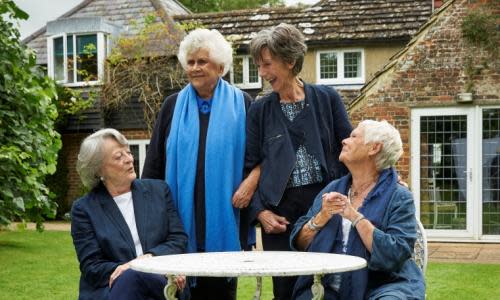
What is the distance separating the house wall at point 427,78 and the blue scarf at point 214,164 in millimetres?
9655

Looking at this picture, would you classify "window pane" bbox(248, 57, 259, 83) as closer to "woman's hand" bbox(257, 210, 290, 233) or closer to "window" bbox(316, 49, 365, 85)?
"window" bbox(316, 49, 365, 85)

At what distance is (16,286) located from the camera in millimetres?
8602

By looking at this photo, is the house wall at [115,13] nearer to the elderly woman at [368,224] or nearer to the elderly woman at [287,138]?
the elderly woman at [287,138]

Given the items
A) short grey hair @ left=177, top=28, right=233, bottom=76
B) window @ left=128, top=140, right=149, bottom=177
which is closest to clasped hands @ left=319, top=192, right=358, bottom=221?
short grey hair @ left=177, top=28, right=233, bottom=76

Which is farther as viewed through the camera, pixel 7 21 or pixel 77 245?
pixel 7 21

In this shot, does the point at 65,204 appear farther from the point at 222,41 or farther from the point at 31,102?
the point at 222,41

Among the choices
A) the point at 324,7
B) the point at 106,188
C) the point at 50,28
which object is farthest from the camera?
the point at 50,28

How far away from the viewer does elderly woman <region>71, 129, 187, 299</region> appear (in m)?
4.00

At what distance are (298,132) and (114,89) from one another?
1583cm

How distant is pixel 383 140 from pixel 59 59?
18.1m

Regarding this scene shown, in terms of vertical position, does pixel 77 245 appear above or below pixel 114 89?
below

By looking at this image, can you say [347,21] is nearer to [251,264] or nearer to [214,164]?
[214,164]

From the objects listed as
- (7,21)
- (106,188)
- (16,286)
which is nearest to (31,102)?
(7,21)

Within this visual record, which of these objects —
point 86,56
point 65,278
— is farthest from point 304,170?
point 86,56
